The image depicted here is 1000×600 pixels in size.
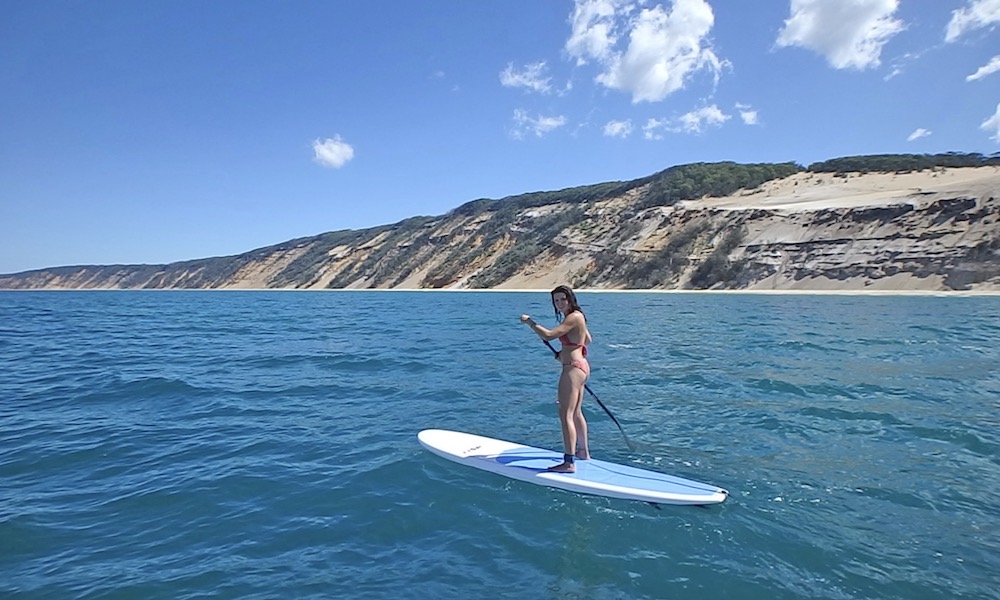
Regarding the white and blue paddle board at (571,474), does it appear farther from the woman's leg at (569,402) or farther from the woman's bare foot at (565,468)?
the woman's leg at (569,402)

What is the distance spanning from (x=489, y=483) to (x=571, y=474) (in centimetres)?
99

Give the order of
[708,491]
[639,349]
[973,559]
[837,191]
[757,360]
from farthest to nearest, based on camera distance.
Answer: [837,191]
[639,349]
[757,360]
[708,491]
[973,559]

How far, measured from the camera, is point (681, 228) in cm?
6206

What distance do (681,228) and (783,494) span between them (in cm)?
5924

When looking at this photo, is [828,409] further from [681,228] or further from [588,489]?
[681,228]

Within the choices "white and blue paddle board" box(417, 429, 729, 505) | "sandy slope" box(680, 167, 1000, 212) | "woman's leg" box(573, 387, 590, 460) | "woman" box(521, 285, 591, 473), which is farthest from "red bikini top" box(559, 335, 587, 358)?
"sandy slope" box(680, 167, 1000, 212)

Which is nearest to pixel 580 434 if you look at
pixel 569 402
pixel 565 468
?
pixel 565 468

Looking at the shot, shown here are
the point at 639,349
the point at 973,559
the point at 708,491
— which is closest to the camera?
the point at 973,559

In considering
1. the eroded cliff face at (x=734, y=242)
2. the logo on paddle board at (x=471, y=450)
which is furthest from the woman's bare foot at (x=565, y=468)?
the eroded cliff face at (x=734, y=242)

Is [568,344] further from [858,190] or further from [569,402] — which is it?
[858,190]

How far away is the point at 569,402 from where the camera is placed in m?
6.52

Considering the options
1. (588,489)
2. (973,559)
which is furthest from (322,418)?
(973,559)

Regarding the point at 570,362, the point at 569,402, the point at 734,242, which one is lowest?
the point at 569,402

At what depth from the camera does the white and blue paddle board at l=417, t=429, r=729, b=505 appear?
19.4ft
